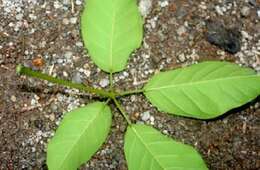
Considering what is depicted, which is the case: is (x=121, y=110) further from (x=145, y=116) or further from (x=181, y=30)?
(x=181, y=30)

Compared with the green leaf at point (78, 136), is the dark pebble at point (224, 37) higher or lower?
higher

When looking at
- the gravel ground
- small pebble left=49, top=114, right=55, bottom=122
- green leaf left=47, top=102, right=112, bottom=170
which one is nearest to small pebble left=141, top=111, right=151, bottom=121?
the gravel ground

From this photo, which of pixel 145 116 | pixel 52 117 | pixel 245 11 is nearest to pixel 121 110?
pixel 145 116

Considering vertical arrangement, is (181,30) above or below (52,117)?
above

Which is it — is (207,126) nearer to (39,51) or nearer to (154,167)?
(154,167)

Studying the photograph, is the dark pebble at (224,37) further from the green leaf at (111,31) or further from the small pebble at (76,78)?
the small pebble at (76,78)

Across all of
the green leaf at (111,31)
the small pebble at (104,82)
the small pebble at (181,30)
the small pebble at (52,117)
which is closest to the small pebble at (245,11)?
the small pebble at (181,30)

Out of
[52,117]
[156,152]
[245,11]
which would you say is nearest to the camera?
[156,152]

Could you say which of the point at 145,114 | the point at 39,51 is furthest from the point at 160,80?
the point at 39,51
